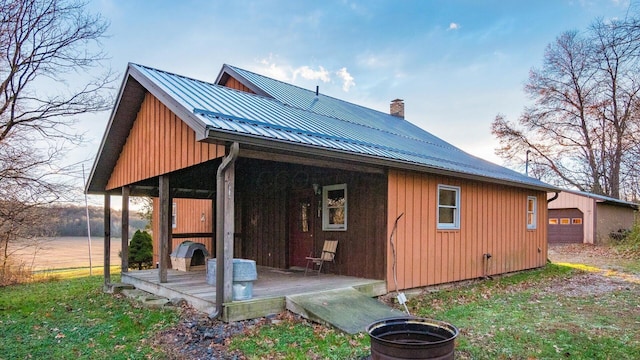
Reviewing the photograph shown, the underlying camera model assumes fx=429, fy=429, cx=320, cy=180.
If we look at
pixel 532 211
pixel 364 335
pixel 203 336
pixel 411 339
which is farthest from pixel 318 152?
pixel 532 211

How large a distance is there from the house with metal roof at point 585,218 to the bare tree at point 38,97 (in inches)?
804

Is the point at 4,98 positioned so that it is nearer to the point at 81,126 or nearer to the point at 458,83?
the point at 81,126

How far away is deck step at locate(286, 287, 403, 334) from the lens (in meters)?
5.41

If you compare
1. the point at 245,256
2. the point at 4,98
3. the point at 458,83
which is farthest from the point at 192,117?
the point at 458,83

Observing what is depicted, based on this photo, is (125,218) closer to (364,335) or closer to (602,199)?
(364,335)

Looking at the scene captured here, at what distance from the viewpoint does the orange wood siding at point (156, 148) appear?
249 inches

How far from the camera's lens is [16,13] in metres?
11.4

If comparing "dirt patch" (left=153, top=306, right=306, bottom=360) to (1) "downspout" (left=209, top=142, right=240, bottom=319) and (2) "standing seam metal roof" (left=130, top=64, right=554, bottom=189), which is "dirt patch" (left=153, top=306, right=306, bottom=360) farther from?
(2) "standing seam metal roof" (left=130, top=64, right=554, bottom=189)

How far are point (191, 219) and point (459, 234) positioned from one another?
8284mm

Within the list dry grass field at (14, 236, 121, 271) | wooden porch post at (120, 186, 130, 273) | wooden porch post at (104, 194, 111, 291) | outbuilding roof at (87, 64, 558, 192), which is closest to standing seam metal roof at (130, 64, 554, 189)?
outbuilding roof at (87, 64, 558, 192)

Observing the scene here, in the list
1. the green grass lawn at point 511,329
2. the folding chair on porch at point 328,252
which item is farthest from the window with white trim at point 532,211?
the folding chair on porch at point 328,252

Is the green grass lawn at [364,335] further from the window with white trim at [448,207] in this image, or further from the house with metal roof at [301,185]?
the window with white trim at [448,207]

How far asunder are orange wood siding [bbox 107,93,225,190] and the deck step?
91.6 inches

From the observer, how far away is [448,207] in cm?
871
